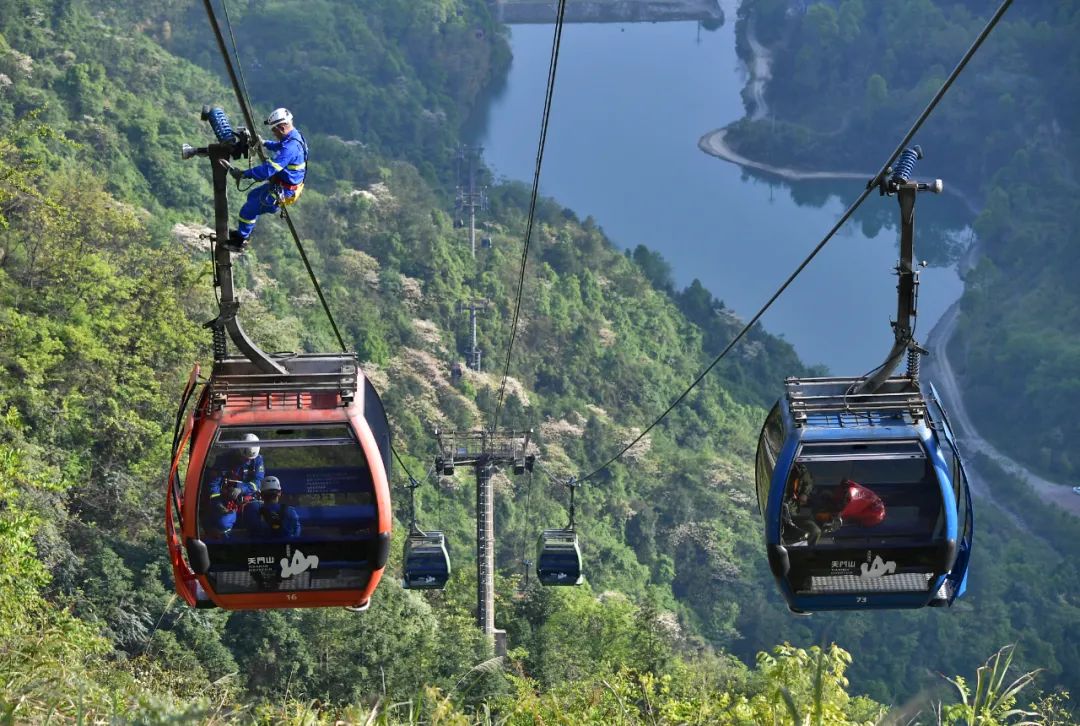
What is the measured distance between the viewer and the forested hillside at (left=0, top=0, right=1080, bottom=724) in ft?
69.1

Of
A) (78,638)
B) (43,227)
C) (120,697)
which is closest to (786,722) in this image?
(120,697)

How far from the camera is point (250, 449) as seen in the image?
10.4 metres

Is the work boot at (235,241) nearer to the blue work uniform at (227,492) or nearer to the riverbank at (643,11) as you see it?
the blue work uniform at (227,492)

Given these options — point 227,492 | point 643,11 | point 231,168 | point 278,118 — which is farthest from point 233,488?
point 643,11

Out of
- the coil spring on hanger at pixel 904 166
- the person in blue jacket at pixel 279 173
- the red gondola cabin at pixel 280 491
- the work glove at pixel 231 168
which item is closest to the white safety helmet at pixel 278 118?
the person in blue jacket at pixel 279 173

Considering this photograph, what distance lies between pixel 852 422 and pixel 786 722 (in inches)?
111

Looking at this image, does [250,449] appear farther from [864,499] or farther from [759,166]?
[759,166]

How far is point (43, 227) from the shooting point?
32.4m

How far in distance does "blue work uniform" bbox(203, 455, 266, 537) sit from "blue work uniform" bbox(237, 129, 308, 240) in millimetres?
1556

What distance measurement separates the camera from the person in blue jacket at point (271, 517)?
10672mm

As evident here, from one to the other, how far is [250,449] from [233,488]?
0.32 meters

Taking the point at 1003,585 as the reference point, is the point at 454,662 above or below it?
below

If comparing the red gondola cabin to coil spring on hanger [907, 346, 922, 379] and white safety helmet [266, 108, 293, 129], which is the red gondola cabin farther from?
coil spring on hanger [907, 346, 922, 379]

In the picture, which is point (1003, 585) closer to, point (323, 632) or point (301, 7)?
point (323, 632)
